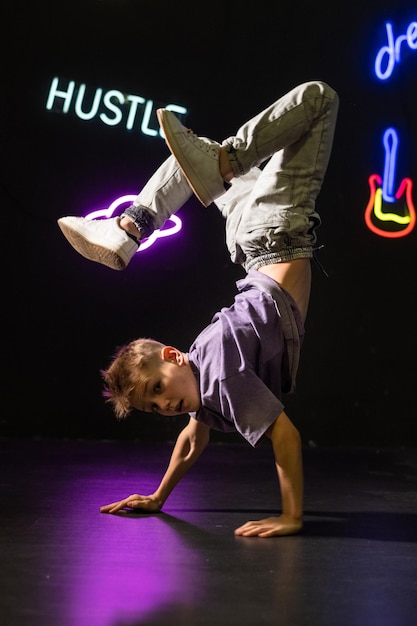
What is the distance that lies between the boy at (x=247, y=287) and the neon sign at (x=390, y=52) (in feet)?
6.08

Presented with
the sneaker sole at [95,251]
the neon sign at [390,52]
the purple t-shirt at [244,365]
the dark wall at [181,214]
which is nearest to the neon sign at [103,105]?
the dark wall at [181,214]

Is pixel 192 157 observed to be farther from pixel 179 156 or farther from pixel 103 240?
pixel 103 240

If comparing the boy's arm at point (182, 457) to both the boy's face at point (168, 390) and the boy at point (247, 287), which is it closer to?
the boy at point (247, 287)

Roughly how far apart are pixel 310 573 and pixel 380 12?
318cm

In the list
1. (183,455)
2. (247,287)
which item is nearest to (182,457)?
(183,455)

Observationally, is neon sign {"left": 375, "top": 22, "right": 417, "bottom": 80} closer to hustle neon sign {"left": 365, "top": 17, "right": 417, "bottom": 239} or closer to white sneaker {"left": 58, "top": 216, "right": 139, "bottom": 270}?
hustle neon sign {"left": 365, "top": 17, "right": 417, "bottom": 239}

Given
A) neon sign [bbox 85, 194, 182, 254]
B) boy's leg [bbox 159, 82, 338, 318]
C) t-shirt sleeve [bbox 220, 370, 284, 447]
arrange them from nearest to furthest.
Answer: t-shirt sleeve [bbox 220, 370, 284, 447], boy's leg [bbox 159, 82, 338, 318], neon sign [bbox 85, 194, 182, 254]

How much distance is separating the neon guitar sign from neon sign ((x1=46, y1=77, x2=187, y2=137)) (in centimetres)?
98

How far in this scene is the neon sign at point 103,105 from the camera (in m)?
4.21

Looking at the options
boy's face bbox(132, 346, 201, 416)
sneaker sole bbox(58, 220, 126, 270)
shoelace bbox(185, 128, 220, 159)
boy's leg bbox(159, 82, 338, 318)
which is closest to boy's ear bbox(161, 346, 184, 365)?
boy's face bbox(132, 346, 201, 416)

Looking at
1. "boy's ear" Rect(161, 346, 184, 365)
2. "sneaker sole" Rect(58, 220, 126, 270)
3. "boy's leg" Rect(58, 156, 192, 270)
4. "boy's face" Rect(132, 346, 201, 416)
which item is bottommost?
"boy's face" Rect(132, 346, 201, 416)

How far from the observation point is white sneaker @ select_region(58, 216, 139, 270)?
244 cm

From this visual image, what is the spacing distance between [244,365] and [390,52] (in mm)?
2508

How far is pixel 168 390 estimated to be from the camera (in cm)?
235
